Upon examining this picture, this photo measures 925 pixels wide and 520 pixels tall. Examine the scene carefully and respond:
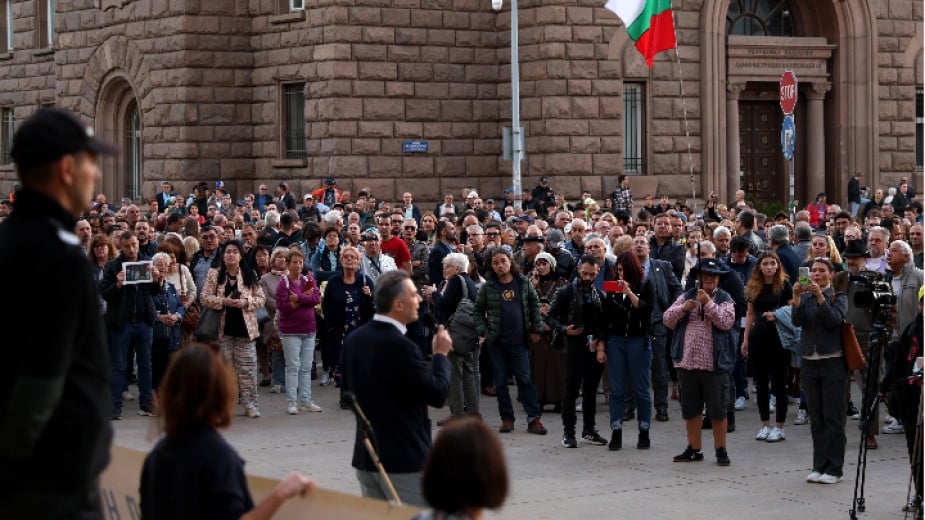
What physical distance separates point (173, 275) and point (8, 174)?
74.1 ft

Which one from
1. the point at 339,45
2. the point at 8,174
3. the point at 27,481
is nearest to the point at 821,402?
the point at 27,481

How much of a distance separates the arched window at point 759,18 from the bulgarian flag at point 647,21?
1023 cm

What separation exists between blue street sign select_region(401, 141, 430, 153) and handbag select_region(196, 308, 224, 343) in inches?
553

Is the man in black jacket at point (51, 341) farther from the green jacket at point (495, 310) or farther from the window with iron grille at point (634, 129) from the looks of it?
the window with iron grille at point (634, 129)

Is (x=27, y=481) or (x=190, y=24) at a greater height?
(x=190, y=24)

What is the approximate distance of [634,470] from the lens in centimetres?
1275

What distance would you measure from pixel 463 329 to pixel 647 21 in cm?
805

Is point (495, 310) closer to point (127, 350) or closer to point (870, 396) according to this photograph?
point (127, 350)

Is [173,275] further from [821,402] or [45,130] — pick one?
[45,130]

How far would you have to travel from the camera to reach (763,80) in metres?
31.4

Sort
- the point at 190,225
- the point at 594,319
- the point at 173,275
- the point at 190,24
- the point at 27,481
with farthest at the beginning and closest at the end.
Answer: the point at 190,24 < the point at 190,225 < the point at 173,275 < the point at 594,319 < the point at 27,481

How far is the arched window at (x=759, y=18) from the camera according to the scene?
104 ft

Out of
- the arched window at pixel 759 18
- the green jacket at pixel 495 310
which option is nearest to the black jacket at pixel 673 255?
the green jacket at pixel 495 310

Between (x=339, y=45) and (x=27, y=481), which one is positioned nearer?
(x=27, y=481)
